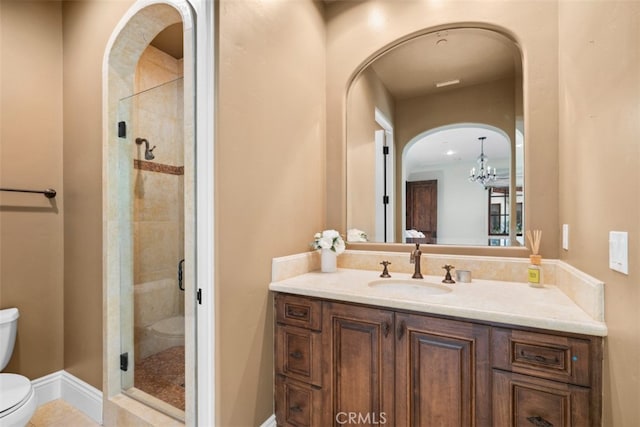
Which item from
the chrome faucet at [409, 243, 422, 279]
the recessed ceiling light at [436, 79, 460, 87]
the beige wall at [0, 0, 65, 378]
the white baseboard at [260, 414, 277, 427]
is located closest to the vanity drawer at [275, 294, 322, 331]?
the white baseboard at [260, 414, 277, 427]

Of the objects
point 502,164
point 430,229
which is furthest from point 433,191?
point 502,164

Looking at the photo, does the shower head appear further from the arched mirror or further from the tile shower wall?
the arched mirror

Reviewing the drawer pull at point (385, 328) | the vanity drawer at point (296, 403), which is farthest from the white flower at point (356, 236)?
the vanity drawer at point (296, 403)

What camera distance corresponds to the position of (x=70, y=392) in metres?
1.94

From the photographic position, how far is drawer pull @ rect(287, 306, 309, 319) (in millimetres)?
1500

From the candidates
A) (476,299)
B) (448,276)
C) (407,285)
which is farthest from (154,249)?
(476,299)

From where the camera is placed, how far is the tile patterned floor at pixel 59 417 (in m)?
1.75

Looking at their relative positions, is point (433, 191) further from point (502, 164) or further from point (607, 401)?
point (607, 401)

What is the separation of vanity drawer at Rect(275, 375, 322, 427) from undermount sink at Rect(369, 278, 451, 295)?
64 cm

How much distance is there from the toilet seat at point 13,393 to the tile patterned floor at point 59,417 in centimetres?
49

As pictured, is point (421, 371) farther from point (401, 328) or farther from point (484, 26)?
point (484, 26)

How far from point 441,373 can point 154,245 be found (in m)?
2.14

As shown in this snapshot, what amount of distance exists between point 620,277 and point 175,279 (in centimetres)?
252

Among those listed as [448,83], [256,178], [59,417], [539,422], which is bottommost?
[59,417]
